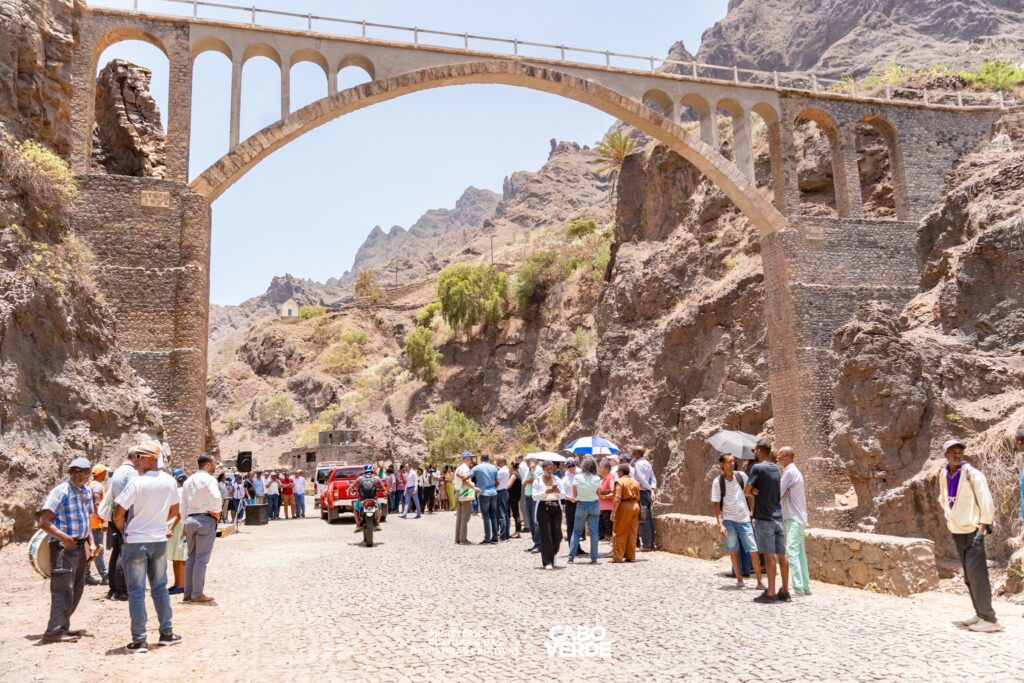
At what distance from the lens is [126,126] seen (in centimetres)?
2452

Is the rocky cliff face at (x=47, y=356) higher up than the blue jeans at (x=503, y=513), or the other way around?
the rocky cliff face at (x=47, y=356)

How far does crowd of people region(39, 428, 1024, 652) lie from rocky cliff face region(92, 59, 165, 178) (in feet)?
53.9

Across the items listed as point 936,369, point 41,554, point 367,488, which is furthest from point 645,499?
point 936,369

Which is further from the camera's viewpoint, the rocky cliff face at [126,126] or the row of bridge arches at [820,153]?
the rocky cliff face at [126,126]

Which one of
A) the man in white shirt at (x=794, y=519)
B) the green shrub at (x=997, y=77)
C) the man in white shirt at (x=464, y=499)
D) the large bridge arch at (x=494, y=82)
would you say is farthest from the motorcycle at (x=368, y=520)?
the green shrub at (x=997, y=77)

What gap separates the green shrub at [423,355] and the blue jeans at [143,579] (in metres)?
39.7

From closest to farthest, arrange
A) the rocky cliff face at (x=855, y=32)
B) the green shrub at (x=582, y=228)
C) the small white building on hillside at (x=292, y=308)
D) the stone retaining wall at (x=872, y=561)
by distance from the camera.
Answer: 1. the stone retaining wall at (x=872, y=561)
2. the green shrub at (x=582, y=228)
3. the rocky cliff face at (x=855, y=32)
4. the small white building on hillside at (x=292, y=308)

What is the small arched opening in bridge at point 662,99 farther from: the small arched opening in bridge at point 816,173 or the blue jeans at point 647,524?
the blue jeans at point 647,524

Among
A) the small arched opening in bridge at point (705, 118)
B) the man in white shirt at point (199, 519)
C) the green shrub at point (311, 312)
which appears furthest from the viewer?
the green shrub at point (311, 312)

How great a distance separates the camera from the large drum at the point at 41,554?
20.6 feet

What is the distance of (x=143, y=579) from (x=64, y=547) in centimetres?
82

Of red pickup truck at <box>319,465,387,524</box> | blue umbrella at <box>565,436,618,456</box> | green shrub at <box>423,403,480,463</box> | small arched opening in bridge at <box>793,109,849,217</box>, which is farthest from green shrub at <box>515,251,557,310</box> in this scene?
blue umbrella at <box>565,436,618,456</box>

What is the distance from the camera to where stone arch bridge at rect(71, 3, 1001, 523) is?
701 inches

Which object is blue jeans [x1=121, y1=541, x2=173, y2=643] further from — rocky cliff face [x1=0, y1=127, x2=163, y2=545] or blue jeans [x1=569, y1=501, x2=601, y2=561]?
blue jeans [x1=569, y1=501, x2=601, y2=561]
